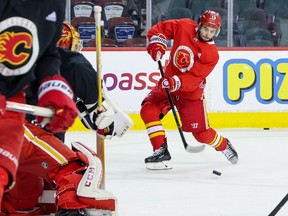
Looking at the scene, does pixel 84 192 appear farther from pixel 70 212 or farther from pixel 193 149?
pixel 193 149

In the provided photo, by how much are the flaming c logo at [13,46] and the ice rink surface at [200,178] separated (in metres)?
1.35

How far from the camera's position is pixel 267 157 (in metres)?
5.34

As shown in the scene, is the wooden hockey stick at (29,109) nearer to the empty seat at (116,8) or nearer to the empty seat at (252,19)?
the empty seat at (252,19)

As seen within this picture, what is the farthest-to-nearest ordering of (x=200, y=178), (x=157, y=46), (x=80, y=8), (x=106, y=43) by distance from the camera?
1. (x=80, y=8)
2. (x=106, y=43)
3. (x=157, y=46)
4. (x=200, y=178)

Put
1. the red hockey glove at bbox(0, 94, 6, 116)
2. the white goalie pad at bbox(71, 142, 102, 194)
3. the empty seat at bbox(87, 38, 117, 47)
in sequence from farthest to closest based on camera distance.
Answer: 1. the empty seat at bbox(87, 38, 117, 47)
2. the white goalie pad at bbox(71, 142, 102, 194)
3. the red hockey glove at bbox(0, 94, 6, 116)

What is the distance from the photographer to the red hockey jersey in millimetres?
4945

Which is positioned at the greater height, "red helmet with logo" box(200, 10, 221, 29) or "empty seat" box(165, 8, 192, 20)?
"red helmet with logo" box(200, 10, 221, 29)

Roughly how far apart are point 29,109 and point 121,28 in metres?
5.61

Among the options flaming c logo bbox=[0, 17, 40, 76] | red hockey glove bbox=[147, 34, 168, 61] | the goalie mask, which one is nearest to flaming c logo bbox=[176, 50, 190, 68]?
red hockey glove bbox=[147, 34, 168, 61]

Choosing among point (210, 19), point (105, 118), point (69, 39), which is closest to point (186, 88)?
point (210, 19)

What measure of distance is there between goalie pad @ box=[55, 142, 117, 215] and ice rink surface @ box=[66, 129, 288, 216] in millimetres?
519

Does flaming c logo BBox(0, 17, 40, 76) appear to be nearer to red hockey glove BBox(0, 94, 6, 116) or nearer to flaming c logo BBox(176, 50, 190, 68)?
red hockey glove BBox(0, 94, 6, 116)

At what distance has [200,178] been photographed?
4.56 m

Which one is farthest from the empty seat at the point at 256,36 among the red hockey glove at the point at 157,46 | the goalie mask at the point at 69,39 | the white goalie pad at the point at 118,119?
the white goalie pad at the point at 118,119
